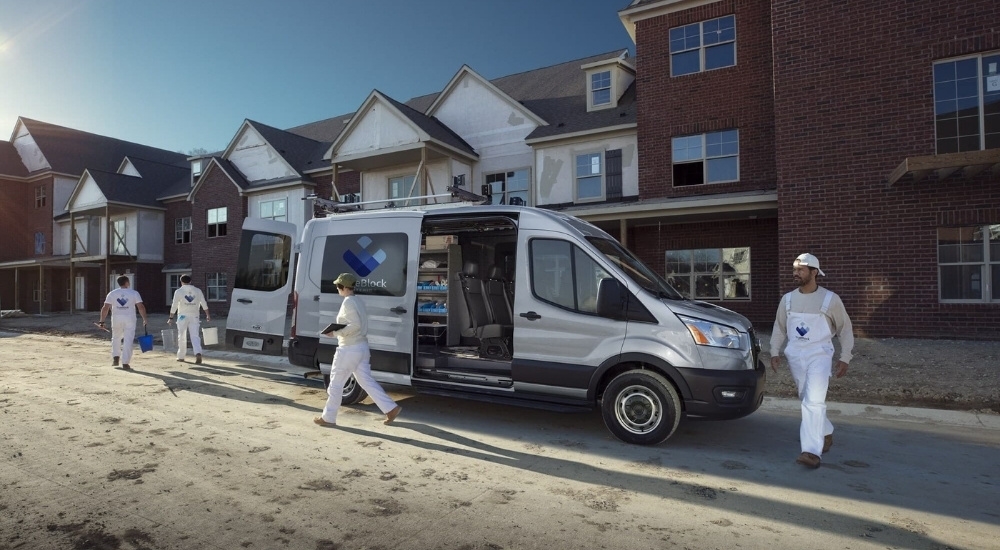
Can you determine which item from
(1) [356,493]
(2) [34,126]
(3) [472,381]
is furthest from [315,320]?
(2) [34,126]

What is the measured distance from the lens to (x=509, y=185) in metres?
19.5

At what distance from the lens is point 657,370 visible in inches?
215

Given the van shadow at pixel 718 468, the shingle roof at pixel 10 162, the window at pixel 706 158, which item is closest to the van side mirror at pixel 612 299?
the van shadow at pixel 718 468

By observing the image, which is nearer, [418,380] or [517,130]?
[418,380]

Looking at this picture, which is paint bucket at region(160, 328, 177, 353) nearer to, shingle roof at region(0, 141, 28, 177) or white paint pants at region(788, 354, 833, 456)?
white paint pants at region(788, 354, 833, 456)

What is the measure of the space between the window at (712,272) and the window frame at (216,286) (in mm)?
19688

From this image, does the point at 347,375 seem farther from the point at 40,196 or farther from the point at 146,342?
the point at 40,196

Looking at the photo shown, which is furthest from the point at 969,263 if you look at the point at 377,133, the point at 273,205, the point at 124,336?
the point at 273,205

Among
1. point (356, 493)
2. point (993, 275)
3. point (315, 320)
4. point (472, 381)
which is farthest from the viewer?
point (993, 275)

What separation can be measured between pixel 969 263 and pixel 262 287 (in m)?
14.0

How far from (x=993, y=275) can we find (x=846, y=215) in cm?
299

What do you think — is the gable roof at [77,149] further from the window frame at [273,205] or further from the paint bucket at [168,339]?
the paint bucket at [168,339]

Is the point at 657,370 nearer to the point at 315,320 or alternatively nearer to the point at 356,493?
the point at 356,493

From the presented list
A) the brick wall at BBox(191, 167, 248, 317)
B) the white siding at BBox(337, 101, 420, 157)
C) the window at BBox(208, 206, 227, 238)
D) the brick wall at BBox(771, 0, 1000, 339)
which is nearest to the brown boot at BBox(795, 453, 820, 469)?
the brick wall at BBox(771, 0, 1000, 339)
